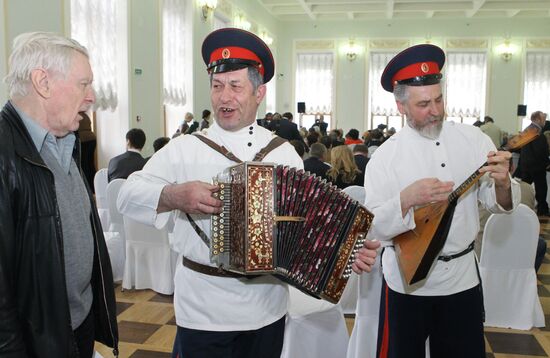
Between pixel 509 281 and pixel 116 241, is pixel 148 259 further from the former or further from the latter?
pixel 509 281

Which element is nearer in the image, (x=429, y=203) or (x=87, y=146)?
(x=429, y=203)

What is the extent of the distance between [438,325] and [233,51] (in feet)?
4.52

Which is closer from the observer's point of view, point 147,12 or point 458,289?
point 458,289

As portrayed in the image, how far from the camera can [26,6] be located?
235 inches

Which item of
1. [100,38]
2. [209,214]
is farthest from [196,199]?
[100,38]

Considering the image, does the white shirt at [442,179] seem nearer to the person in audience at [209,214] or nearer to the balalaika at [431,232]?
the balalaika at [431,232]

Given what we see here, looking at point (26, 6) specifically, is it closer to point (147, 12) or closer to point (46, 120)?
point (147, 12)

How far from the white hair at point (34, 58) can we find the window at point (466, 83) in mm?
16866

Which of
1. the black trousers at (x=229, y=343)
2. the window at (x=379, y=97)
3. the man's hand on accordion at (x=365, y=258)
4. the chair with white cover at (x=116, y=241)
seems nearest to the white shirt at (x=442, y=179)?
the man's hand on accordion at (x=365, y=258)

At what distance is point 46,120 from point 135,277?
3.22 metres

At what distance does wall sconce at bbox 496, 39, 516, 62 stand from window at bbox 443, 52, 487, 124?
487 mm

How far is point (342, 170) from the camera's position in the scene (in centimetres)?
512

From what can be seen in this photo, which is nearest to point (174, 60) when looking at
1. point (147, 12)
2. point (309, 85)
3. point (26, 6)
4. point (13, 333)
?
point (147, 12)

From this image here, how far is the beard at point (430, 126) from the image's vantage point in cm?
218
